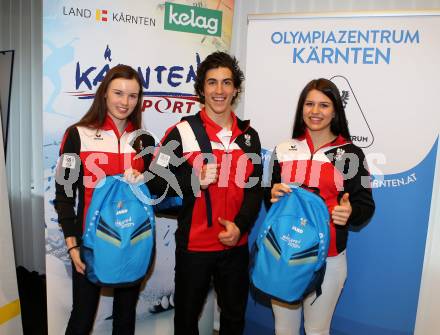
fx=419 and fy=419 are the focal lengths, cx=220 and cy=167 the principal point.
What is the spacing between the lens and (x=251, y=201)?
199 cm

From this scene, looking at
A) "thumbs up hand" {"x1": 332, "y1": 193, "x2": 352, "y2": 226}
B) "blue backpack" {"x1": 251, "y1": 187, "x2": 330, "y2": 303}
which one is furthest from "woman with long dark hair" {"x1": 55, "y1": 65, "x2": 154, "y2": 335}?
"thumbs up hand" {"x1": 332, "y1": 193, "x2": 352, "y2": 226}

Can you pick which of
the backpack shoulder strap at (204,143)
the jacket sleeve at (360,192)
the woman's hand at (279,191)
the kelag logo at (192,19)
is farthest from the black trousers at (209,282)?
the kelag logo at (192,19)

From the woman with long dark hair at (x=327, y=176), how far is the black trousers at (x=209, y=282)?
0.68ft

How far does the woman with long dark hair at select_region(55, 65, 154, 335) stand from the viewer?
183 cm

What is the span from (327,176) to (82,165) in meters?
1.09

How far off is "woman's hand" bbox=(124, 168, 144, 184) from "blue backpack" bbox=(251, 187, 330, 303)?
2.02 feet

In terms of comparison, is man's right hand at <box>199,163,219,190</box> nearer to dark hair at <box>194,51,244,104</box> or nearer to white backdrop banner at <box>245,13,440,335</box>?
dark hair at <box>194,51,244,104</box>

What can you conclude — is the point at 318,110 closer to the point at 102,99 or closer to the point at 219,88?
the point at 219,88

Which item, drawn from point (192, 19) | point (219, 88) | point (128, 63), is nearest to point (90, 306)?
point (219, 88)

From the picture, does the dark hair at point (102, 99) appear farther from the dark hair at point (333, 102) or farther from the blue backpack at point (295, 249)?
the blue backpack at point (295, 249)

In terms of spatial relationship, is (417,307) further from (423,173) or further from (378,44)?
(378,44)

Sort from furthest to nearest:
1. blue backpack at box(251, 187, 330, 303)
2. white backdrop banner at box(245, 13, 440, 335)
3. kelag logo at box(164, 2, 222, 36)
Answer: kelag logo at box(164, 2, 222, 36)
white backdrop banner at box(245, 13, 440, 335)
blue backpack at box(251, 187, 330, 303)

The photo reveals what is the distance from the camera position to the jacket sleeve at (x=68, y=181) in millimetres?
1826

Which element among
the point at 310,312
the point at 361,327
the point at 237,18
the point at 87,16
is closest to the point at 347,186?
the point at 310,312
